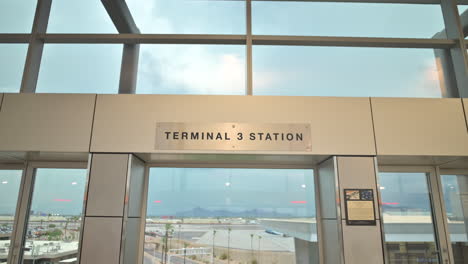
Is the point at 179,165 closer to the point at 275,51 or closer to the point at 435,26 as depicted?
the point at 275,51

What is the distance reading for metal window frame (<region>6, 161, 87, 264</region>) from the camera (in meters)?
3.09

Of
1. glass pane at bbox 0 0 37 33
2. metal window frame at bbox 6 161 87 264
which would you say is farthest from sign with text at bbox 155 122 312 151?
glass pane at bbox 0 0 37 33

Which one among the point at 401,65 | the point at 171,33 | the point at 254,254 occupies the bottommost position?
the point at 254,254

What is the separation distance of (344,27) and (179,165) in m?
2.47

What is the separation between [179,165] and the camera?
10.8 feet

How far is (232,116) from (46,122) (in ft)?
5.79

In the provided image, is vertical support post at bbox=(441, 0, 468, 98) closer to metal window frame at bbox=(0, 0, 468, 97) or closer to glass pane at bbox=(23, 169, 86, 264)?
metal window frame at bbox=(0, 0, 468, 97)

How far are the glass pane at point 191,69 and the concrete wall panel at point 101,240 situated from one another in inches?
53.9

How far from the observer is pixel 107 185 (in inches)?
108

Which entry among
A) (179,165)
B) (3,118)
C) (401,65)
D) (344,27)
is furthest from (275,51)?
(3,118)

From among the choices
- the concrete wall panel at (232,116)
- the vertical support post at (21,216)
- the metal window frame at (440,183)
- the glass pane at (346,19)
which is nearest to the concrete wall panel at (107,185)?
the concrete wall panel at (232,116)

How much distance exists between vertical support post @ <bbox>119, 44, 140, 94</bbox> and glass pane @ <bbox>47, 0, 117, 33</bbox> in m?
0.31

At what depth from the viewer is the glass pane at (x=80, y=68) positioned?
3326 millimetres

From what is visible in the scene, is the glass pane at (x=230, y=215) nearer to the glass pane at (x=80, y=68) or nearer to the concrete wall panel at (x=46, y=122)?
the concrete wall panel at (x=46, y=122)
